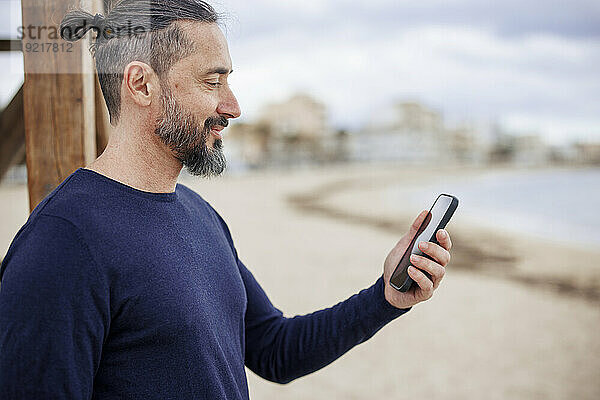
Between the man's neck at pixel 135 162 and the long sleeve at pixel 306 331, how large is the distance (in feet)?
1.37

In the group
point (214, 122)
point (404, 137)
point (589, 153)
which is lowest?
point (404, 137)

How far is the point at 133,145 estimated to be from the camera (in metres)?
1.10

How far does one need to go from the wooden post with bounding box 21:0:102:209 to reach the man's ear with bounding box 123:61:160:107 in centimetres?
31

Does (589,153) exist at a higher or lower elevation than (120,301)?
lower

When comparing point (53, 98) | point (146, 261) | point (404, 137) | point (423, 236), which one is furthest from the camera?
point (404, 137)

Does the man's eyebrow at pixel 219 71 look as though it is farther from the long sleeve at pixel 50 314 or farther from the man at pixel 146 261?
the long sleeve at pixel 50 314

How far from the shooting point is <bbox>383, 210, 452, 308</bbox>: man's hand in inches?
45.8

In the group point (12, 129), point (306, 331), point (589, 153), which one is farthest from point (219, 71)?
point (589, 153)

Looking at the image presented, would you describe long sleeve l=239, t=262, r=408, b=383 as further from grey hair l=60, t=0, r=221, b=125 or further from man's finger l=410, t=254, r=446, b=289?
grey hair l=60, t=0, r=221, b=125

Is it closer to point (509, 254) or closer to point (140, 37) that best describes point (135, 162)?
point (140, 37)

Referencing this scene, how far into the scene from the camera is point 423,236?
1229 mm

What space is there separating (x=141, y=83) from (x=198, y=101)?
0.12 meters

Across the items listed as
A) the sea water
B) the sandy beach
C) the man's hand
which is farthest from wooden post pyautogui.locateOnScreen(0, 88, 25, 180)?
the sea water

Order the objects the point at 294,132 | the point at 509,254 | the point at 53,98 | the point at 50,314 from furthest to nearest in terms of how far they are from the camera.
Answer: the point at 294,132 < the point at 509,254 < the point at 53,98 < the point at 50,314
